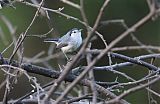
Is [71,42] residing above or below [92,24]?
below

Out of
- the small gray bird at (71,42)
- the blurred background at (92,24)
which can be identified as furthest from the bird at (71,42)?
the blurred background at (92,24)

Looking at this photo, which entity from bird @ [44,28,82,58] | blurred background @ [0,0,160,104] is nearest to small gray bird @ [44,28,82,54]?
bird @ [44,28,82,58]

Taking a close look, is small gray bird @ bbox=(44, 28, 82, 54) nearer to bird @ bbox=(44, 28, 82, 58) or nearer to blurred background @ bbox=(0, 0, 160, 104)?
A: bird @ bbox=(44, 28, 82, 58)

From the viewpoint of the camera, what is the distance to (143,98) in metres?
6.79

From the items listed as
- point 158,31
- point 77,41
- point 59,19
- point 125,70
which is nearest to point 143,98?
point 125,70

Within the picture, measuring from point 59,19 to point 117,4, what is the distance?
29.3 inches

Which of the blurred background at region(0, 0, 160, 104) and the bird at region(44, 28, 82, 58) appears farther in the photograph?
the blurred background at region(0, 0, 160, 104)

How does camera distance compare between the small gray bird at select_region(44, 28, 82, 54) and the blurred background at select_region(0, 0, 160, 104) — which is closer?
the small gray bird at select_region(44, 28, 82, 54)

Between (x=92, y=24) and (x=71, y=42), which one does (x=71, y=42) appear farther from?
(x=92, y=24)

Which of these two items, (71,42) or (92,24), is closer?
(71,42)

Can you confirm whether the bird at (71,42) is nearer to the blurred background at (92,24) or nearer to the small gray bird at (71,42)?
the small gray bird at (71,42)

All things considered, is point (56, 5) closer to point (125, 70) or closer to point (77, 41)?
point (125, 70)

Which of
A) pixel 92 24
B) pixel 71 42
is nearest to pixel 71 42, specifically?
pixel 71 42

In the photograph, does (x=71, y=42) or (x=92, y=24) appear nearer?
(x=71, y=42)
